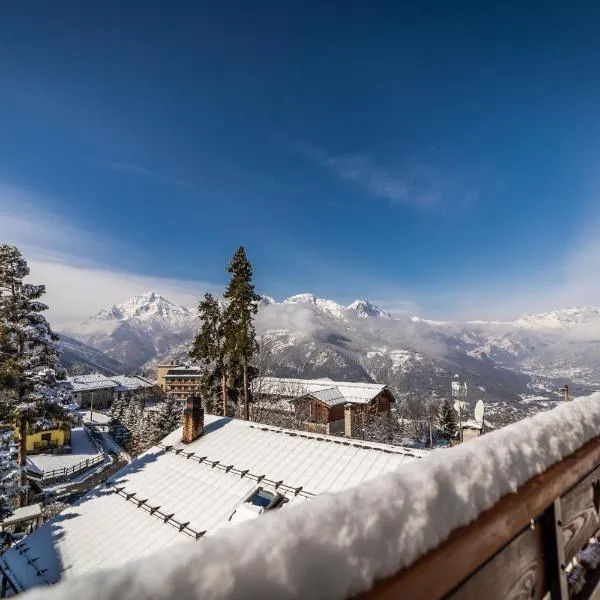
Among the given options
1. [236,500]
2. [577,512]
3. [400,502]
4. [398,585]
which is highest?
[400,502]

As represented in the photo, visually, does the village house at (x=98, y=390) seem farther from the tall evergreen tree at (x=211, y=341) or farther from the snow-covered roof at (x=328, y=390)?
the tall evergreen tree at (x=211, y=341)

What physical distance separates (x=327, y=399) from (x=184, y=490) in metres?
29.1

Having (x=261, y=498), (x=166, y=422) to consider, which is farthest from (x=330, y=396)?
(x=261, y=498)

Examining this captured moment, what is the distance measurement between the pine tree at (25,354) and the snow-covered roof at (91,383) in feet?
218

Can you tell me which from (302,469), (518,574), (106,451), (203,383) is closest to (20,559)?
(302,469)

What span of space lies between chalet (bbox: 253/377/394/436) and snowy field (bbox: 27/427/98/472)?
21.3m

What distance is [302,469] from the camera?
1164cm

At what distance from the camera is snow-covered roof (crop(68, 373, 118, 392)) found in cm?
7469

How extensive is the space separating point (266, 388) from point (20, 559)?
32168 mm

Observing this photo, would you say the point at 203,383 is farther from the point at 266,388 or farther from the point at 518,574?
the point at 518,574

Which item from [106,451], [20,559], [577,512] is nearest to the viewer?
[577,512]

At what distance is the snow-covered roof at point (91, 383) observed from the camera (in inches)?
2940

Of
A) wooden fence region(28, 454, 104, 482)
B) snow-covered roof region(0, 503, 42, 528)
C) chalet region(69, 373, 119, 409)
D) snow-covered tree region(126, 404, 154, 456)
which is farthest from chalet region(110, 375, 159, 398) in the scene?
snow-covered roof region(0, 503, 42, 528)

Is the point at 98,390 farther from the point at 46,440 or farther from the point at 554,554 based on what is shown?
the point at 554,554
